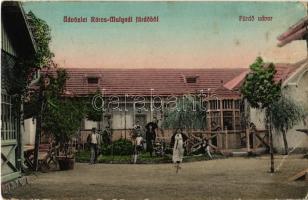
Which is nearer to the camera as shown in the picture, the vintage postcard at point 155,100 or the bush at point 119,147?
the vintage postcard at point 155,100

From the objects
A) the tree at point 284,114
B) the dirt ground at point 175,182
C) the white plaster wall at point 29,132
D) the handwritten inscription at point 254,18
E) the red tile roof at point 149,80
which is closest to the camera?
the dirt ground at point 175,182

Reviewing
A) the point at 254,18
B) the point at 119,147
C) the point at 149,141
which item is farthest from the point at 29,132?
the point at 254,18

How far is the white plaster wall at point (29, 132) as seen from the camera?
377 inches

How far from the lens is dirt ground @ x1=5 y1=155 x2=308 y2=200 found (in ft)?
29.7

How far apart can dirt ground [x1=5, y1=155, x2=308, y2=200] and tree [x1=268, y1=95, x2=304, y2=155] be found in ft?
1.39

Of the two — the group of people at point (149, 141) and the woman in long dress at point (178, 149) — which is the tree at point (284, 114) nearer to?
the group of people at point (149, 141)

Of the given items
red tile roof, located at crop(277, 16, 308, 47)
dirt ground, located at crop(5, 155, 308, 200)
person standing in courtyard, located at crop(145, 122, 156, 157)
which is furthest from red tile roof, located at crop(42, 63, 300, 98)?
dirt ground, located at crop(5, 155, 308, 200)

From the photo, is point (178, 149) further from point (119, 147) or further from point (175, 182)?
point (119, 147)

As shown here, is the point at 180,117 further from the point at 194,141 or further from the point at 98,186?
the point at 98,186

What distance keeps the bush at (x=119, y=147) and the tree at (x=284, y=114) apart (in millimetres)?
1941

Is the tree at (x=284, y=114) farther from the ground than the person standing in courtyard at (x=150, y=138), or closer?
→ farther from the ground

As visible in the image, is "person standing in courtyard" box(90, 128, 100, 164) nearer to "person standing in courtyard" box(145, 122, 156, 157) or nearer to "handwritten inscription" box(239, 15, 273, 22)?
"person standing in courtyard" box(145, 122, 156, 157)

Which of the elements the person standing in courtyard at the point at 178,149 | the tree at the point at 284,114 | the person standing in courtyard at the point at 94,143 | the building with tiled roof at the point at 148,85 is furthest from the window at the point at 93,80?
the tree at the point at 284,114

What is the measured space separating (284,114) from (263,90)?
0.42m
